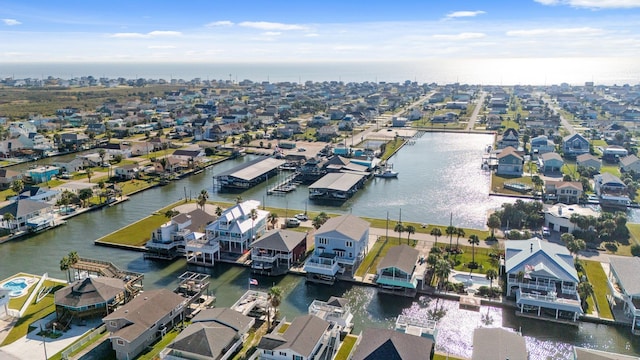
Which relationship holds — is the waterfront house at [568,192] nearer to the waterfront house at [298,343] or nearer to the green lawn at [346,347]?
the green lawn at [346,347]

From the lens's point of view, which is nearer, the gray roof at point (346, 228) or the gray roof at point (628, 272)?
the gray roof at point (628, 272)

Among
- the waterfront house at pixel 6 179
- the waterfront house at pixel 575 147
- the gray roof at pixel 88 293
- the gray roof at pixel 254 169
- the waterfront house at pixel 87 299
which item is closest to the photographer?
the waterfront house at pixel 87 299

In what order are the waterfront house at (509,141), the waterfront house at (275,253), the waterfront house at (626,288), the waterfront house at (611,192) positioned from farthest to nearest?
the waterfront house at (509,141) → the waterfront house at (611,192) → the waterfront house at (275,253) → the waterfront house at (626,288)

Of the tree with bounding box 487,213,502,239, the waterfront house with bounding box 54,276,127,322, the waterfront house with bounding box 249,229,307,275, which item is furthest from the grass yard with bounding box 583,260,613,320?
the waterfront house with bounding box 54,276,127,322

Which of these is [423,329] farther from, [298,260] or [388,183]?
[388,183]

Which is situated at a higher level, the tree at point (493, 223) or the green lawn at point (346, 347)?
the tree at point (493, 223)

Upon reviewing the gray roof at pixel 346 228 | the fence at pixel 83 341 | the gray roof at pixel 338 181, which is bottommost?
the fence at pixel 83 341

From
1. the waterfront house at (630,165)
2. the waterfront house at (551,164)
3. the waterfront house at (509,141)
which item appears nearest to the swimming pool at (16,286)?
the waterfront house at (551,164)
